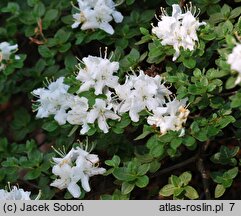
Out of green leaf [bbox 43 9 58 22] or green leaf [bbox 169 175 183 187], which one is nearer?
green leaf [bbox 169 175 183 187]

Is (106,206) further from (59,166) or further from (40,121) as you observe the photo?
(40,121)

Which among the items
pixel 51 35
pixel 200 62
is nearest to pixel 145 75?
Result: pixel 200 62

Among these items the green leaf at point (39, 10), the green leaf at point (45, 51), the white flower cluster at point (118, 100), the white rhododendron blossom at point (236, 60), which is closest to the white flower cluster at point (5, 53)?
the green leaf at point (45, 51)

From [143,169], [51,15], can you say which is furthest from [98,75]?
[51,15]

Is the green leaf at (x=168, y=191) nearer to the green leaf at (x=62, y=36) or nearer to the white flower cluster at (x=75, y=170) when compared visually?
the white flower cluster at (x=75, y=170)

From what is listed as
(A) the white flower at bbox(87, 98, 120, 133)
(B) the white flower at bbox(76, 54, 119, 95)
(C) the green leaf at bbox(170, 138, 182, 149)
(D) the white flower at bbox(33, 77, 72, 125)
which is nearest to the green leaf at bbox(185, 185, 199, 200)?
(C) the green leaf at bbox(170, 138, 182, 149)

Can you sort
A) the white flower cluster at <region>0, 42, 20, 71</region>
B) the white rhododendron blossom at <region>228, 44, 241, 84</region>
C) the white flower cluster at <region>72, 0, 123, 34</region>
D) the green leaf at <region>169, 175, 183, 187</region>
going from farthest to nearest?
the white flower cluster at <region>0, 42, 20, 71</region>
the white flower cluster at <region>72, 0, 123, 34</region>
the green leaf at <region>169, 175, 183, 187</region>
the white rhododendron blossom at <region>228, 44, 241, 84</region>

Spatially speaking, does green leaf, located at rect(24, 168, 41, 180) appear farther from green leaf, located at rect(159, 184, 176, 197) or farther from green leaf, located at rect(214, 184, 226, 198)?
green leaf, located at rect(214, 184, 226, 198)
